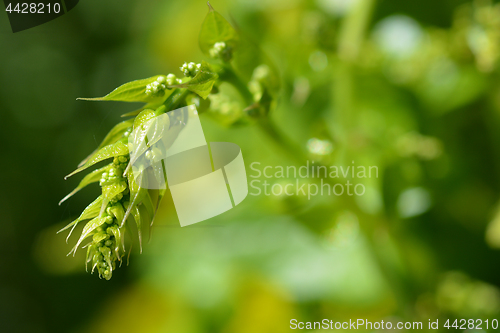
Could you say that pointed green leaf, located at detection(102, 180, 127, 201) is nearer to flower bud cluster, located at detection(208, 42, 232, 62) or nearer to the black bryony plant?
the black bryony plant

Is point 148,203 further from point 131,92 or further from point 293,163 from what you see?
point 293,163

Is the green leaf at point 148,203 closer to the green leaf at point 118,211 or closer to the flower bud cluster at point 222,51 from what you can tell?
the green leaf at point 118,211

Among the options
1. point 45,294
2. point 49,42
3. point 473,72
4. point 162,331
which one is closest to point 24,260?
point 45,294

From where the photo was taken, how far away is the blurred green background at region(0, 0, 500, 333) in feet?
1.56

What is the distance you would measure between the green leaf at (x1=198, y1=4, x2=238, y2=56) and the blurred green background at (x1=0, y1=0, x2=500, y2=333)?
7 cm

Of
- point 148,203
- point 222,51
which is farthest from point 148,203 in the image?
point 222,51

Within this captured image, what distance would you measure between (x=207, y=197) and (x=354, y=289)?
318 mm

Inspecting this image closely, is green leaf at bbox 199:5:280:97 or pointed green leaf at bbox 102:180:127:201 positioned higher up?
green leaf at bbox 199:5:280:97

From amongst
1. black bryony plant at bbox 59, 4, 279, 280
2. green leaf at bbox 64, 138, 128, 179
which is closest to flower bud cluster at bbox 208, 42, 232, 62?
black bryony plant at bbox 59, 4, 279, 280

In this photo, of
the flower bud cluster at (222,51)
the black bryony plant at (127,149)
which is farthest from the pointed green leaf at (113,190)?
the flower bud cluster at (222,51)

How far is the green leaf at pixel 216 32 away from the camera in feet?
0.92

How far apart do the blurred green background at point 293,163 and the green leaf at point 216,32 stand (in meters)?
0.07

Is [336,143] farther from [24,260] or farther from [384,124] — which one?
[24,260]

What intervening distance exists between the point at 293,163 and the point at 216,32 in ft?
0.61
